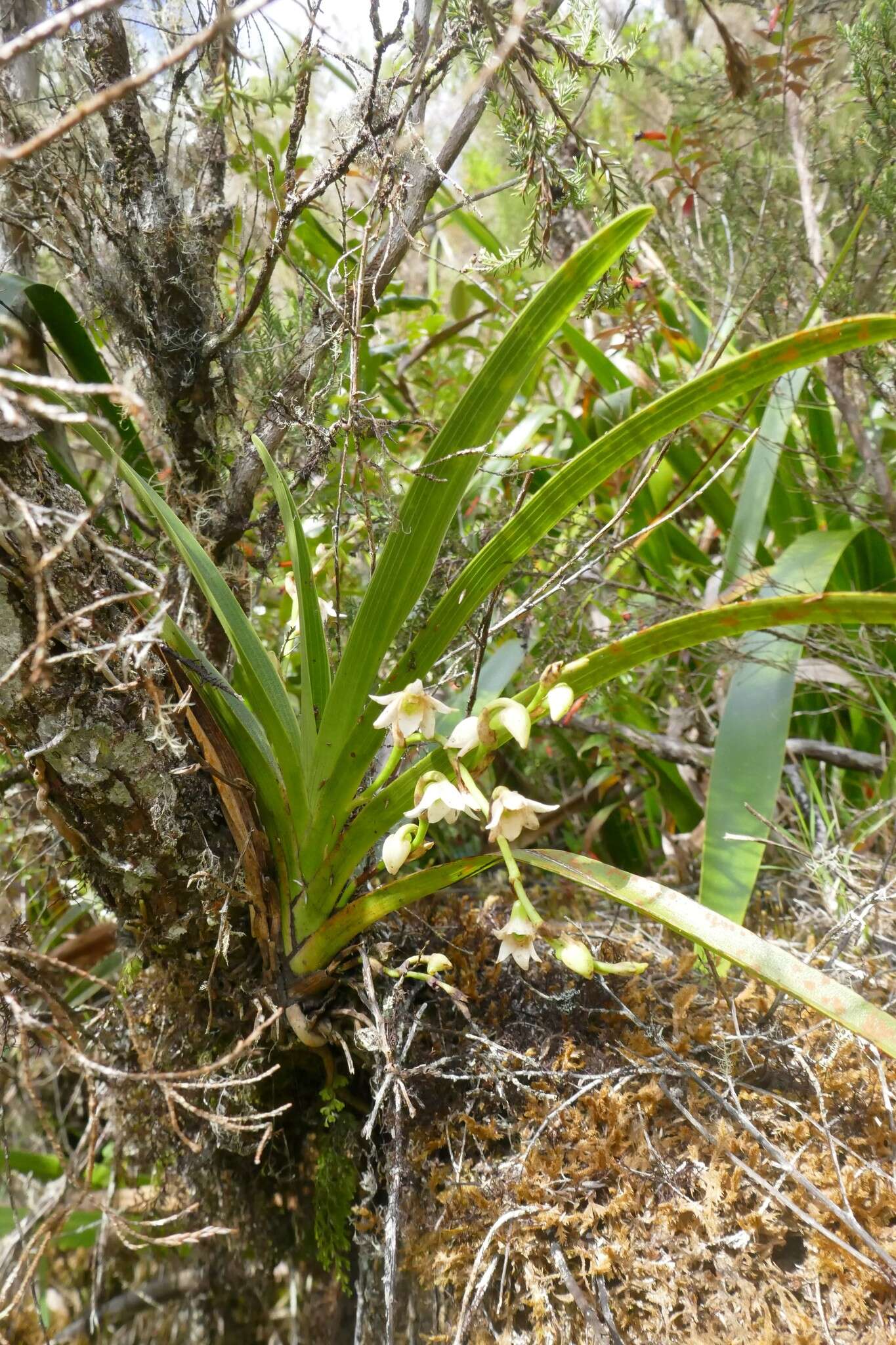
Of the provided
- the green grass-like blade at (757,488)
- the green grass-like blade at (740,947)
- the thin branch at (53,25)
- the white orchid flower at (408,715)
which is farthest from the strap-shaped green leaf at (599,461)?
the green grass-like blade at (757,488)

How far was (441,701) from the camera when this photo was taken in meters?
0.75

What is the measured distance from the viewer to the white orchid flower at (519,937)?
0.65 meters

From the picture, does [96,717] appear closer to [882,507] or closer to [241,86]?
[241,86]

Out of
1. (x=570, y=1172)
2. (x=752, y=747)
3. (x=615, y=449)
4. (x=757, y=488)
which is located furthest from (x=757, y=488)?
(x=570, y=1172)

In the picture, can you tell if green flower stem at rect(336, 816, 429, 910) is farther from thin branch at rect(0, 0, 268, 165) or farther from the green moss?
thin branch at rect(0, 0, 268, 165)

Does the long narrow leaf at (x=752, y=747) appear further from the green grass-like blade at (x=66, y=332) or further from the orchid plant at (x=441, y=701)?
the green grass-like blade at (x=66, y=332)

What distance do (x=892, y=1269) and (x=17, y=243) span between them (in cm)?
129

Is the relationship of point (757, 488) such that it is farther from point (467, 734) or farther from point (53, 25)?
point (53, 25)

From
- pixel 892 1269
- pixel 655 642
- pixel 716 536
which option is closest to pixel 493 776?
pixel 716 536

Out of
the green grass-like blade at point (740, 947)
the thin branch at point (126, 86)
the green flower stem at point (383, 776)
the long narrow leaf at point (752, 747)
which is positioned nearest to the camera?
the thin branch at point (126, 86)

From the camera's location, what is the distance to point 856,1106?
2.46ft

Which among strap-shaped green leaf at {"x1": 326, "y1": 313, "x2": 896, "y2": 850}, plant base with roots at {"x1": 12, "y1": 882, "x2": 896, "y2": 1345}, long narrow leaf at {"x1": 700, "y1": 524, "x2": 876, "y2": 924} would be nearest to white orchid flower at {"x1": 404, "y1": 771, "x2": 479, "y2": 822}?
strap-shaped green leaf at {"x1": 326, "y1": 313, "x2": 896, "y2": 850}

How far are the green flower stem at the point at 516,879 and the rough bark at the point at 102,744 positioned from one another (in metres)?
0.26

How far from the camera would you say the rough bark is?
63 centimetres
